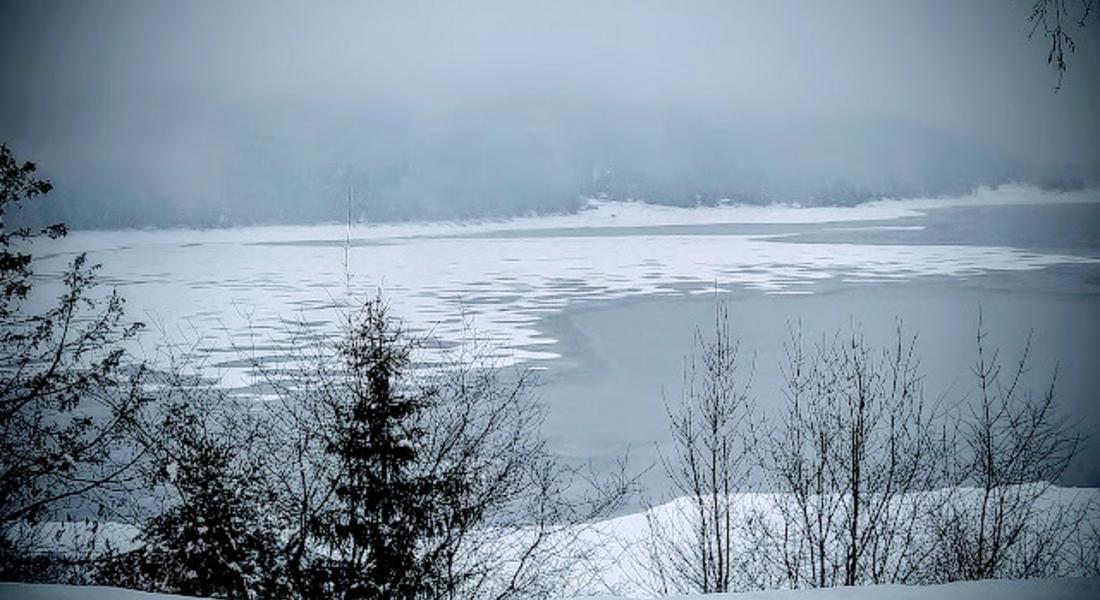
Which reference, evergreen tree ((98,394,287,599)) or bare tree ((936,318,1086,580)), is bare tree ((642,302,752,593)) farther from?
evergreen tree ((98,394,287,599))

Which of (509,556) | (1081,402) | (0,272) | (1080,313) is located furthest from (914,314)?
(0,272)

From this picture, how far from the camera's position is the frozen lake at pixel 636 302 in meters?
21.4

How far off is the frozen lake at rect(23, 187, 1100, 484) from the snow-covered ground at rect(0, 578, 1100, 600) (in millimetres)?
4126

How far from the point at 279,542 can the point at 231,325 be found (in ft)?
82.9

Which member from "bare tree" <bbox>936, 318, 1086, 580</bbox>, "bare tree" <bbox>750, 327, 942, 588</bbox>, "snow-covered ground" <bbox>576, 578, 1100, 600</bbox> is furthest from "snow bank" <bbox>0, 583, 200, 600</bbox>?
"bare tree" <bbox>936, 318, 1086, 580</bbox>

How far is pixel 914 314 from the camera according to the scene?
3381cm

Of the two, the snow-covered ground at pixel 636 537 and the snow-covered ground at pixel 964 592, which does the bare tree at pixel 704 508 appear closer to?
the snow-covered ground at pixel 636 537

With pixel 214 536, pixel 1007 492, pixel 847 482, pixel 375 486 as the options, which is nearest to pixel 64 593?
pixel 214 536

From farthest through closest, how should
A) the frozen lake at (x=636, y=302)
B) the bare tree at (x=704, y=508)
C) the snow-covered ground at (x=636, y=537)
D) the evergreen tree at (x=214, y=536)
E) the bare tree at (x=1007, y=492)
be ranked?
the frozen lake at (x=636, y=302), the snow-covered ground at (x=636, y=537), the bare tree at (x=704, y=508), the bare tree at (x=1007, y=492), the evergreen tree at (x=214, y=536)

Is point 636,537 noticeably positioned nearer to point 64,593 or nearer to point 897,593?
point 897,593

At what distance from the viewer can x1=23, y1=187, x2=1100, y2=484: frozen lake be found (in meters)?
21.4

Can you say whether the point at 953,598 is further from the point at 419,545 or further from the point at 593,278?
the point at 593,278

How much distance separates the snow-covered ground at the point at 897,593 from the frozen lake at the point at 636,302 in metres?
4.13

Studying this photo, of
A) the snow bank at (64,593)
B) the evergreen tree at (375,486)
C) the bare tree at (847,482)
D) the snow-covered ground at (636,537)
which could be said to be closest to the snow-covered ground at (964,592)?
the snow bank at (64,593)
